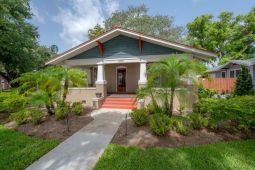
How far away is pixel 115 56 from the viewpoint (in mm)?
10656

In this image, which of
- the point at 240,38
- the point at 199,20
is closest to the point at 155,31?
the point at 199,20

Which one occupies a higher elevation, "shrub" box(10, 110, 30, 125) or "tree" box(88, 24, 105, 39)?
"tree" box(88, 24, 105, 39)

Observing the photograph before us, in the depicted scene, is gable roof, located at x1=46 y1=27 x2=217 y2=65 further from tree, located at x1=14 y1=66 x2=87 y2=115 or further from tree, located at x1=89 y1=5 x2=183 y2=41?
tree, located at x1=89 y1=5 x2=183 y2=41

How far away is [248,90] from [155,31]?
19.4m

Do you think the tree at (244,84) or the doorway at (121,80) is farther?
the doorway at (121,80)

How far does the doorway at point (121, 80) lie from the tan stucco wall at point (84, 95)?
3.42m

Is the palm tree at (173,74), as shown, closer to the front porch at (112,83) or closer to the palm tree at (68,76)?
the front porch at (112,83)

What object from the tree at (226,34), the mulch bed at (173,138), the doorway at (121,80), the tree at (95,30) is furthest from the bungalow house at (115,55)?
the tree at (226,34)

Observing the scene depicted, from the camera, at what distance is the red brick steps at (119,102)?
33.4 ft

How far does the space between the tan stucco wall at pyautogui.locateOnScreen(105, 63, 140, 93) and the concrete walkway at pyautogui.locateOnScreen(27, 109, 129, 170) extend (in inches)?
273

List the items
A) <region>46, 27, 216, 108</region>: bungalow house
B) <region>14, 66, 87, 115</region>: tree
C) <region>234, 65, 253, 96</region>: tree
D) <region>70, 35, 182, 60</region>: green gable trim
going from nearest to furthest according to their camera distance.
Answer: <region>14, 66, 87, 115</region>: tree
<region>46, 27, 216, 108</region>: bungalow house
<region>70, 35, 182, 60</region>: green gable trim
<region>234, 65, 253, 96</region>: tree

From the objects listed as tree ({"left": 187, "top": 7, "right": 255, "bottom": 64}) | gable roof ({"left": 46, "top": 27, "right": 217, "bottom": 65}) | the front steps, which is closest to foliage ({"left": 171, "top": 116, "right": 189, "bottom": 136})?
the front steps

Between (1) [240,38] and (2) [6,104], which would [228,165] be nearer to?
(2) [6,104]

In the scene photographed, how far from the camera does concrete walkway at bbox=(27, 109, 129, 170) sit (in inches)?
153
